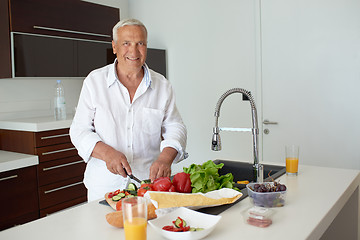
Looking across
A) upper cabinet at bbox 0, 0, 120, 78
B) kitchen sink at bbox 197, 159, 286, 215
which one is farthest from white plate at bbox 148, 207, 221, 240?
upper cabinet at bbox 0, 0, 120, 78

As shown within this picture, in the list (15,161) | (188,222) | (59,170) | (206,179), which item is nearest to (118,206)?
(188,222)

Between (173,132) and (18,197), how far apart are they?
1533mm

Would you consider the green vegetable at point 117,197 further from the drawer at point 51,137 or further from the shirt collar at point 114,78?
the drawer at point 51,137

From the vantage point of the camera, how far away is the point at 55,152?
3.18 m

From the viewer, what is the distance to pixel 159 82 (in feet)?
6.98

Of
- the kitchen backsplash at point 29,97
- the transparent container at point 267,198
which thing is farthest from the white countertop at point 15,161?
the transparent container at point 267,198

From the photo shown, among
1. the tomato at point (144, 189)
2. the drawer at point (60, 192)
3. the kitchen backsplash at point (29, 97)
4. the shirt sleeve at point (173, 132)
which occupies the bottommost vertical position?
the drawer at point (60, 192)

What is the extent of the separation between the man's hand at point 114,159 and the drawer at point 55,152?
1.43m

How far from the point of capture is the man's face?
1.91 m

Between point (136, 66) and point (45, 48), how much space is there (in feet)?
5.38

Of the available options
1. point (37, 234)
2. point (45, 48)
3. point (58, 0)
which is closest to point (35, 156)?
point (45, 48)

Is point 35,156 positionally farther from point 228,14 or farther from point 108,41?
point 228,14

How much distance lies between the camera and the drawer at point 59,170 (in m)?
3.08

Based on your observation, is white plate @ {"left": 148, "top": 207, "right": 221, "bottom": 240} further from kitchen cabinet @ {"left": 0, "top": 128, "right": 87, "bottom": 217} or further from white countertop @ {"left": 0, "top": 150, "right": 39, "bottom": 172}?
kitchen cabinet @ {"left": 0, "top": 128, "right": 87, "bottom": 217}
